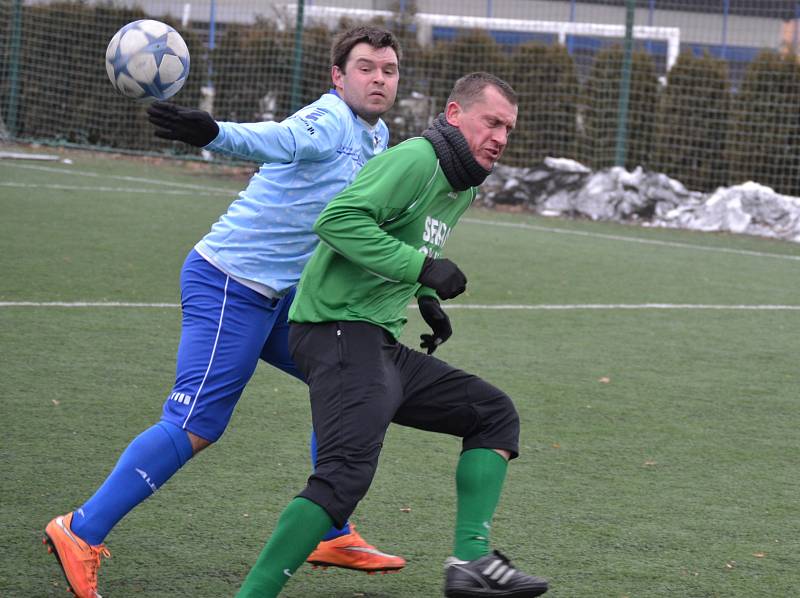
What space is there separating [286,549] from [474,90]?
1.51 metres

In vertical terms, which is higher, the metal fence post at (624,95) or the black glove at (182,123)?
the metal fence post at (624,95)

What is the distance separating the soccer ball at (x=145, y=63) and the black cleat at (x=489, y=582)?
6.54ft

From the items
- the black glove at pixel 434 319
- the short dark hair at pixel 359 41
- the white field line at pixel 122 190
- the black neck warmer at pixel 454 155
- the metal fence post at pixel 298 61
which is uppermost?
the metal fence post at pixel 298 61

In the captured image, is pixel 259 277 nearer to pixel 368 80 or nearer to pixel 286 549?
pixel 368 80

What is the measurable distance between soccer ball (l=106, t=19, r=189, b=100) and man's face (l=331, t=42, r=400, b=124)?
25.0 inches

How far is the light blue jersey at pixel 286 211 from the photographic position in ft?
13.5

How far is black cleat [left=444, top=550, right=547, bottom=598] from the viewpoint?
11.7 feet

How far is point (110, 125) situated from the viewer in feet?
65.3

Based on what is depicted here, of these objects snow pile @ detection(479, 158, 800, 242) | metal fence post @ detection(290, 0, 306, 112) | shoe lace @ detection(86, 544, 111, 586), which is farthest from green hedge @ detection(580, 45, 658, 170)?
shoe lace @ detection(86, 544, 111, 586)

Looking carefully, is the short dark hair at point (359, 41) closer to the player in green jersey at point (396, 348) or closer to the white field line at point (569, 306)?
the player in green jersey at point (396, 348)

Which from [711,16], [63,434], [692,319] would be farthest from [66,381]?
[711,16]

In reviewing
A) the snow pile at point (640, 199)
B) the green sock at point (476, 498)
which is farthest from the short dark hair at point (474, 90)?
the snow pile at point (640, 199)

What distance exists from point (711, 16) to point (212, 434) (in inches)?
900

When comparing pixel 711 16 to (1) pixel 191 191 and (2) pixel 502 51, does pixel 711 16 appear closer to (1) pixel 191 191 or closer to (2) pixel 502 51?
(2) pixel 502 51
